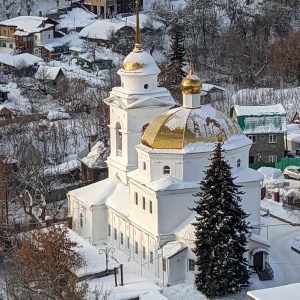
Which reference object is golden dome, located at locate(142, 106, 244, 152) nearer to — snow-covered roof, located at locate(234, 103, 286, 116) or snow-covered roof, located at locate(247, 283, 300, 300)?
snow-covered roof, located at locate(247, 283, 300, 300)

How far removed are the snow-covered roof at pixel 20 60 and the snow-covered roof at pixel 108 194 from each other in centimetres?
2974

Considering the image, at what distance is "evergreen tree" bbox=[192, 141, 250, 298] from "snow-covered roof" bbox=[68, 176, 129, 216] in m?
3.58

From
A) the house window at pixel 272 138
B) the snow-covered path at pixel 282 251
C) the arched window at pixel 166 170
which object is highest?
the arched window at pixel 166 170

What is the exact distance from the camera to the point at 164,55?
59375 mm

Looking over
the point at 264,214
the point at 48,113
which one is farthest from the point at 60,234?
the point at 48,113

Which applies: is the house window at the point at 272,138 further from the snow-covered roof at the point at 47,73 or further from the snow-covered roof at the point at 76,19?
the snow-covered roof at the point at 76,19

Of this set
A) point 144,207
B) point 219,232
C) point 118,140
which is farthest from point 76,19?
point 219,232

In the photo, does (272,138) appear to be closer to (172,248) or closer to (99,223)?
(99,223)

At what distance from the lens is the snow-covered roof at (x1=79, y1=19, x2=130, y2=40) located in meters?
60.0

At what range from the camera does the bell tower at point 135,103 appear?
24500 mm

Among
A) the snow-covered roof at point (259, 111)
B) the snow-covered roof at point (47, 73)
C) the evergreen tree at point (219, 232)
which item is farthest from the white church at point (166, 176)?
the snow-covered roof at point (47, 73)

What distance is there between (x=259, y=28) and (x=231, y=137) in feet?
134

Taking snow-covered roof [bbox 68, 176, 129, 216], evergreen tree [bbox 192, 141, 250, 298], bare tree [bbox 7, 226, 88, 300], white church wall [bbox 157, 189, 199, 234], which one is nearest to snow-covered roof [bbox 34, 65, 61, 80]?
snow-covered roof [bbox 68, 176, 129, 216]

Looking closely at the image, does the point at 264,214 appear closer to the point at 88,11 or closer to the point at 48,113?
the point at 48,113
